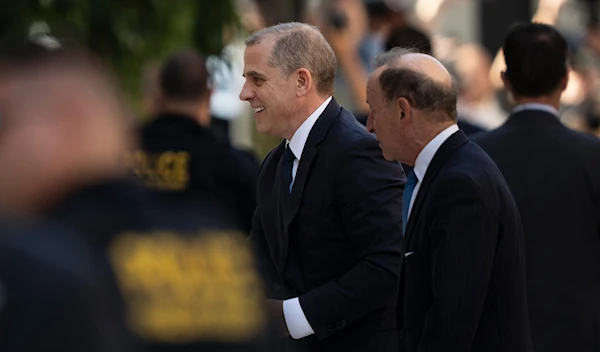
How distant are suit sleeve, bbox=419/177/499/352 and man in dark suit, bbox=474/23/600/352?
1079 millimetres

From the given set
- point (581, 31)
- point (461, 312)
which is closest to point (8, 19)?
point (461, 312)

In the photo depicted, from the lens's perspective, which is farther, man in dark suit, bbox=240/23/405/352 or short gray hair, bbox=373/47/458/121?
man in dark suit, bbox=240/23/405/352

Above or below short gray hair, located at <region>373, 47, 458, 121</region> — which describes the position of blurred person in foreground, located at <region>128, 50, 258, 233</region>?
below

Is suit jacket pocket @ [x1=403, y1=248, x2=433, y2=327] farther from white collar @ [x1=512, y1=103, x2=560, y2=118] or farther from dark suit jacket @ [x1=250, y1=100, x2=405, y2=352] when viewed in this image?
white collar @ [x1=512, y1=103, x2=560, y2=118]

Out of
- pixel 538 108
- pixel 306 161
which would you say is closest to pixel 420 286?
pixel 306 161

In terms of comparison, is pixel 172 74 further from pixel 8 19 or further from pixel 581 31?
pixel 581 31

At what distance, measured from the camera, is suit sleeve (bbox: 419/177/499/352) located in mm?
4215

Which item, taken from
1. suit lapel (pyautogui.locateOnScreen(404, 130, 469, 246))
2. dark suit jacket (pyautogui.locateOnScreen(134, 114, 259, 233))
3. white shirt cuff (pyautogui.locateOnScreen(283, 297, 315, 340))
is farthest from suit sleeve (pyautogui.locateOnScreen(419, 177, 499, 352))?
dark suit jacket (pyautogui.locateOnScreen(134, 114, 259, 233))

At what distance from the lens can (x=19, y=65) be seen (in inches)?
91.5

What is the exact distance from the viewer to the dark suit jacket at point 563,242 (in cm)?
528

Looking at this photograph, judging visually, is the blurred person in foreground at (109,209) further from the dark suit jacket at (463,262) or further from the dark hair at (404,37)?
the dark hair at (404,37)

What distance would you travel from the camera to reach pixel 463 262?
4215mm

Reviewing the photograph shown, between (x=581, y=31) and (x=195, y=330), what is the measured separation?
15627 millimetres

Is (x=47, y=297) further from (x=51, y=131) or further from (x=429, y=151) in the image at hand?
(x=429, y=151)
